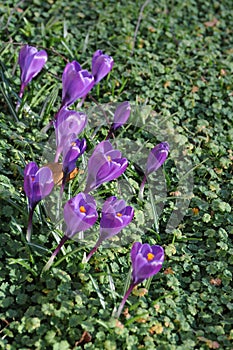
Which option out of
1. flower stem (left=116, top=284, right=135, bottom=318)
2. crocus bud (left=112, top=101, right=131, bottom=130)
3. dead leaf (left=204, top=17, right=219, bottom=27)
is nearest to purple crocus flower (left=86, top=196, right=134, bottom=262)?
flower stem (left=116, top=284, right=135, bottom=318)

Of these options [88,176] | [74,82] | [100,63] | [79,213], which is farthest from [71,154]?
[100,63]

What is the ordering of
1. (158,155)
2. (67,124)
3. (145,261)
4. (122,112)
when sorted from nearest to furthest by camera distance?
(145,261) < (67,124) < (158,155) < (122,112)

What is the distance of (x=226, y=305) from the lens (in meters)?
2.22

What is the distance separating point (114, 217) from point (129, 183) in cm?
65

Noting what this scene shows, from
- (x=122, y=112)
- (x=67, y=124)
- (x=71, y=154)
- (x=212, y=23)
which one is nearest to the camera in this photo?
(x=71, y=154)

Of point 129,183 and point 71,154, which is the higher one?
point 71,154

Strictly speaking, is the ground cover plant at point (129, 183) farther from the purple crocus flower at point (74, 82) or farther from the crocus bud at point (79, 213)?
the crocus bud at point (79, 213)

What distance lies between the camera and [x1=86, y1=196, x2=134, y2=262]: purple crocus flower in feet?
6.44

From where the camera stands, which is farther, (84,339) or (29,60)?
(29,60)

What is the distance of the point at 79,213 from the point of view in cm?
191

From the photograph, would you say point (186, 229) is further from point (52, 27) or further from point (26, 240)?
point (52, 27)

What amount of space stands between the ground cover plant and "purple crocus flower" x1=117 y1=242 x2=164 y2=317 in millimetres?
19

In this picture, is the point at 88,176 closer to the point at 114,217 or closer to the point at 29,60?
the point at 114,217

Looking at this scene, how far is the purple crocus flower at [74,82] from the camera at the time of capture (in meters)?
2.38
